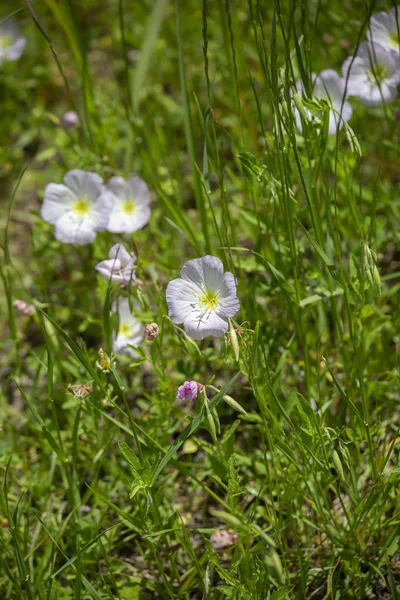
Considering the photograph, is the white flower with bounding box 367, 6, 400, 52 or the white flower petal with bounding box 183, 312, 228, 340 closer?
the white flower petal with bounding box 183, 312, 228, 340

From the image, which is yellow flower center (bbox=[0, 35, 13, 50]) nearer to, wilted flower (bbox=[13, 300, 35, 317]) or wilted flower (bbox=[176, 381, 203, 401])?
wilted flower (bbox=[13, 300, 35, 317])

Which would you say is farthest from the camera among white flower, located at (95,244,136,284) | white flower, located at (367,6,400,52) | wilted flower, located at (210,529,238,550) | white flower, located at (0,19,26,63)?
white flower, located at (0,19,26,63)

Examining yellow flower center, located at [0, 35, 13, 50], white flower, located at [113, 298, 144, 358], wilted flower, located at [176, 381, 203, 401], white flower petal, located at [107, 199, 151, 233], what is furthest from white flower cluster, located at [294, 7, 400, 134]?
yellow flower center, located at [0, 35, 13, 50]

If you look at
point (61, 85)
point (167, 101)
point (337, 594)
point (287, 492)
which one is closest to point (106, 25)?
point (61, 85)

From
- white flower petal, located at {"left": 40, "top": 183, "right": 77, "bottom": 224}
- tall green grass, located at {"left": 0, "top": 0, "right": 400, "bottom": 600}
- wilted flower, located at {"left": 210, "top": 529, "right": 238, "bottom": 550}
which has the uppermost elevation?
white flower petal, located at {"left": 40, "top": 183, "right": 77, "bottom": 224}

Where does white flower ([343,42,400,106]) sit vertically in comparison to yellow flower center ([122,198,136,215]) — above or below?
above

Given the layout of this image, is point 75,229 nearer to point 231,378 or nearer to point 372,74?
point 231,378
